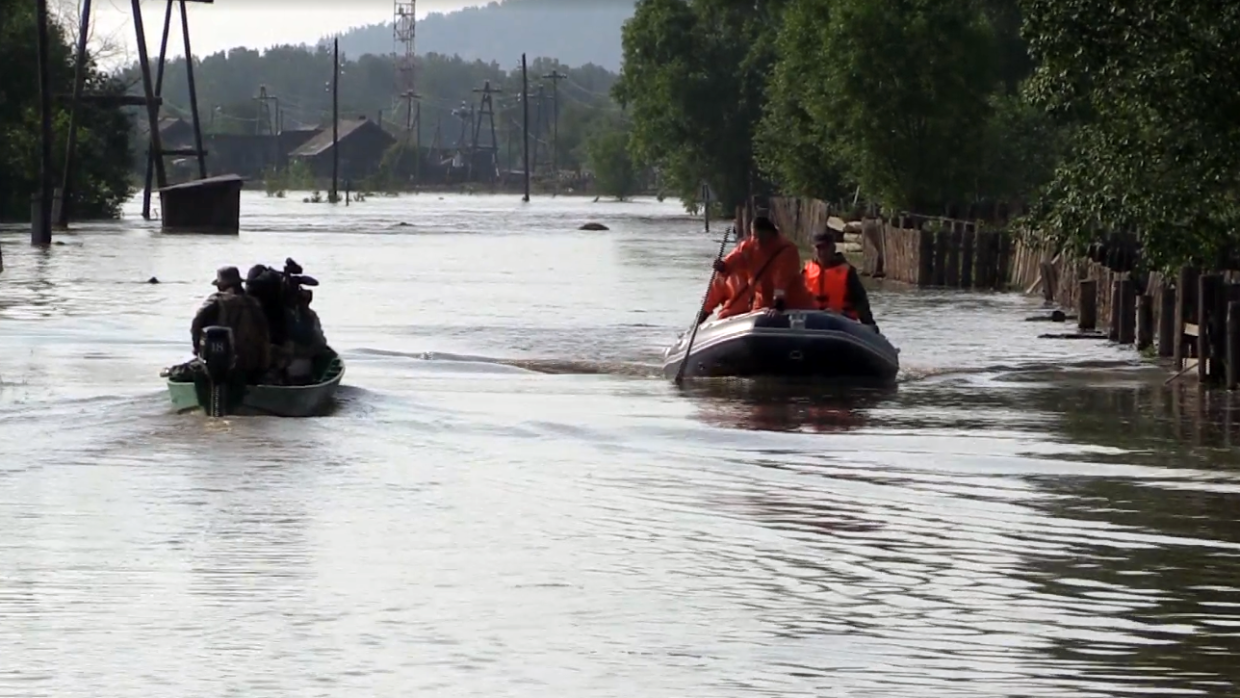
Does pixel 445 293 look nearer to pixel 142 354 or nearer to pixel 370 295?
pixel 370 295

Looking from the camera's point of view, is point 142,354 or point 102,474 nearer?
point 102,474

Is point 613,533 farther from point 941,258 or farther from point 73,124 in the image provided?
point 73,124

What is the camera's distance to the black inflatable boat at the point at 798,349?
22188 mm

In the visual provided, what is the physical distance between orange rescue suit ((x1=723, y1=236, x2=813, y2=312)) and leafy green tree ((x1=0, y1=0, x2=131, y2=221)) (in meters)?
40.6

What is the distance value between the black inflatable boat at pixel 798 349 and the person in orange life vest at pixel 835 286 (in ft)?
1.99

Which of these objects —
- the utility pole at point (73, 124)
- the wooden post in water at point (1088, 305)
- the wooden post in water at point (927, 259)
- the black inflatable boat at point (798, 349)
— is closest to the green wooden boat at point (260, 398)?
the black inflatable boat at point (798, 349)

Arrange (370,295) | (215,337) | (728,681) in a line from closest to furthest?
(728,681)
(215,337)
(370,295)

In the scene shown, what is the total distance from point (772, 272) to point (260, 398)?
20.6 ft

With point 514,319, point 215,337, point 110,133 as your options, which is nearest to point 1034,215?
point 514,319

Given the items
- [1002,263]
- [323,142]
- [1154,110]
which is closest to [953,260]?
[1002,263]

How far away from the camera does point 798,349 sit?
2216cm

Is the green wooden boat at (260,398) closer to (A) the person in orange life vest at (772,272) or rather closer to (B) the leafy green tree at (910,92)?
(A) the person in orange life vest at (772,272)

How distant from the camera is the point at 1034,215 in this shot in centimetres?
2662

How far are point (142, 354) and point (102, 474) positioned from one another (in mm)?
9998
